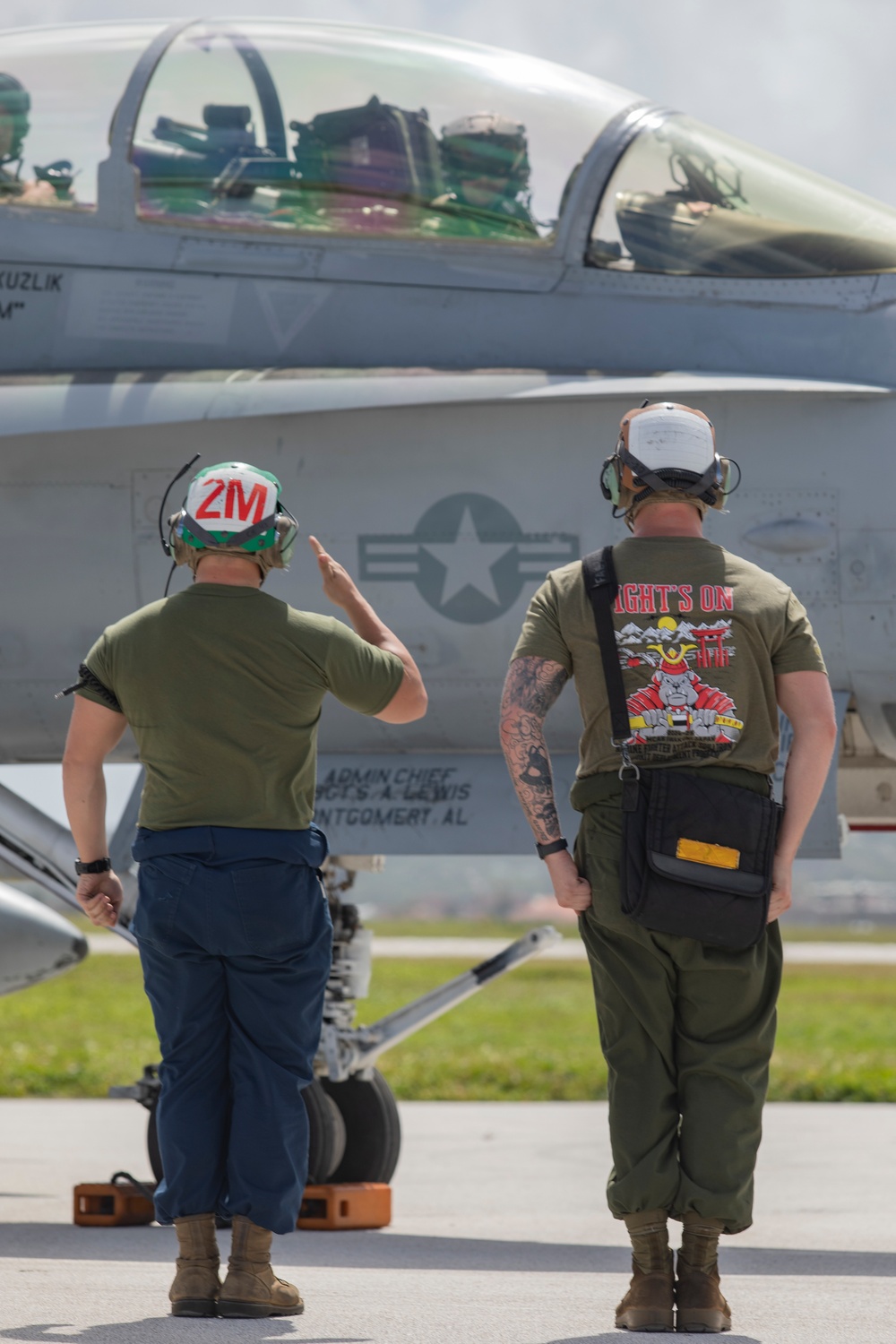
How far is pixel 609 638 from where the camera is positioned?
12.0 feet

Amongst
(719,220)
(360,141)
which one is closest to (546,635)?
(719,220)

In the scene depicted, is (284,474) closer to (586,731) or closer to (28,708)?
(28,708)

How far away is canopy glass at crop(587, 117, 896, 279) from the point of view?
555cm

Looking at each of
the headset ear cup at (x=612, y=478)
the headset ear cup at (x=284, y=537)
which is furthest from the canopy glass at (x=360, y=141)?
the headset ear cup at (x=284, y=537)

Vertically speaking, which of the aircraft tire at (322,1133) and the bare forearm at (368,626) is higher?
the bare forearm at (368,626)

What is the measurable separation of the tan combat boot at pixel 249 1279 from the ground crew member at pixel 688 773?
778mm

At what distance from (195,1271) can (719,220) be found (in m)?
3.77

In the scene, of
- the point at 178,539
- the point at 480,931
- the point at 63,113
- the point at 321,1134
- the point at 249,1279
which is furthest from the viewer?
the point at 480,931

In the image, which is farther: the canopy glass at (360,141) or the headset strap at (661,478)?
the canopy glass at (360,141)

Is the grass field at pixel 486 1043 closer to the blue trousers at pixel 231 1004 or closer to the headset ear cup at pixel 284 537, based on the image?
the blue trousers at pixel 231 1004

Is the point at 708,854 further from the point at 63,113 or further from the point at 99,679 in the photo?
the point at 63,113

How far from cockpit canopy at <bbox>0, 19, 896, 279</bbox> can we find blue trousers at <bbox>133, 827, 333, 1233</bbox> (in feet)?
9.15

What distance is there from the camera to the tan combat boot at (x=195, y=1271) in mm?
3645

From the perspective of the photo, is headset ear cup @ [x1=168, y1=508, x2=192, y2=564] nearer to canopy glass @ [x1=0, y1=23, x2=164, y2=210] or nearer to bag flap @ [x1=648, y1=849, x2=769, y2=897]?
bag flap @ [x1=648, y1=849, x2=769, y2=897]
